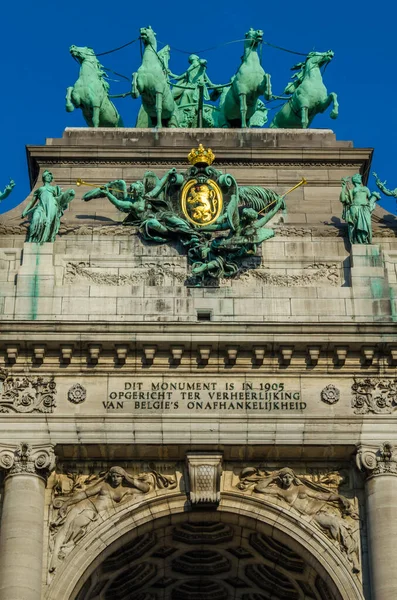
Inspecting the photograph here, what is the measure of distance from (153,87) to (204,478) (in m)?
10.7

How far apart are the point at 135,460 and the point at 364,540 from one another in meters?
4.51

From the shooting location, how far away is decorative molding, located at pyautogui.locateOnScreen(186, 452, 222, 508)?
99.6 feet

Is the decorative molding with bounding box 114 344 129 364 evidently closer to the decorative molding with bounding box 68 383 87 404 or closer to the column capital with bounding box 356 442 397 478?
the decorative molding with bounding box 68 383 87 404

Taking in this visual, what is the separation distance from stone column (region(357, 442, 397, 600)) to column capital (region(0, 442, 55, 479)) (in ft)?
18.8

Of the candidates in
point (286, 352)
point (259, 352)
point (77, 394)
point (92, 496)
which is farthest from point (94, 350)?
point (286, 352)

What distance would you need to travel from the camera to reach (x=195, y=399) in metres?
30.8

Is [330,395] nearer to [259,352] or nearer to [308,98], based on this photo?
[259,352]

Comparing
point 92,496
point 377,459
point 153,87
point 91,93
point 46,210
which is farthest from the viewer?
point 91,93

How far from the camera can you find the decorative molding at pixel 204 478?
3034 cm

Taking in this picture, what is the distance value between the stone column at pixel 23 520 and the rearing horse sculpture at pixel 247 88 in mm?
10703

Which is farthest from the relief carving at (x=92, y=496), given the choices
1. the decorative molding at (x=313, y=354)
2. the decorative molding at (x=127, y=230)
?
the decorative molding at (x=127, y=230)

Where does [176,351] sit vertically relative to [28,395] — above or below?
above

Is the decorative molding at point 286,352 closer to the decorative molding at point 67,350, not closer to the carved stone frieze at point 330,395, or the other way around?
the carved stone frieze at point 330,395

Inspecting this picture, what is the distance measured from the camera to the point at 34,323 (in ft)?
101
